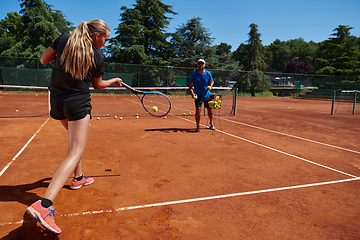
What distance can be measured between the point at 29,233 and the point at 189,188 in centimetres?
188

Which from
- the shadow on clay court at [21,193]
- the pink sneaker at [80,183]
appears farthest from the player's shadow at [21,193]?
the pink sneaker at [80,183]

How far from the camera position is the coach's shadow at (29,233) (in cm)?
223

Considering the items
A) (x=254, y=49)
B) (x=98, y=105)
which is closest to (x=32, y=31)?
(x=98, y=105)

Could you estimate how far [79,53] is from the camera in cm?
222

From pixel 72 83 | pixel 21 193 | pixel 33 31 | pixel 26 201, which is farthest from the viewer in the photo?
pixel 33 31

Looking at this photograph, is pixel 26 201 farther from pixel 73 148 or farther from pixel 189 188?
pixel 189 188

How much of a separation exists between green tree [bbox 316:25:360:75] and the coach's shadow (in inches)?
1648

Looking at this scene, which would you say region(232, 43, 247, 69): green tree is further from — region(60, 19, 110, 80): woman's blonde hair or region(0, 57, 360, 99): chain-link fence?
region(60, 19, 110, 80): woman's blonde hair

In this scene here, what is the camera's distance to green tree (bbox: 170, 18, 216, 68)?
3281 centimetres

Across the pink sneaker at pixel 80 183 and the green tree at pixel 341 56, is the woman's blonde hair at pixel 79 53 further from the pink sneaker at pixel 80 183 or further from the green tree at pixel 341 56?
the green tree at pixel 341 56

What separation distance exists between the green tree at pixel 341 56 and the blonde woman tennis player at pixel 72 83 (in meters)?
41.2

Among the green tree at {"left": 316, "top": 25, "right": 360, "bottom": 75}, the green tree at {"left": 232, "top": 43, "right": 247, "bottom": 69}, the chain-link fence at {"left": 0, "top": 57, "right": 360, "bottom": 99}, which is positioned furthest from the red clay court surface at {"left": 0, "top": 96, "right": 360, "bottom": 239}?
the green tree at {"left": 316, "top": 25, "right": 360, "bottom": 75}

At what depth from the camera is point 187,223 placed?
2566mm

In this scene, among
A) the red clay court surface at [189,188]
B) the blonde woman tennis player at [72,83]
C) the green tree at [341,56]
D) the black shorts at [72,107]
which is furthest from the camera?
the green tree at [341,56]
